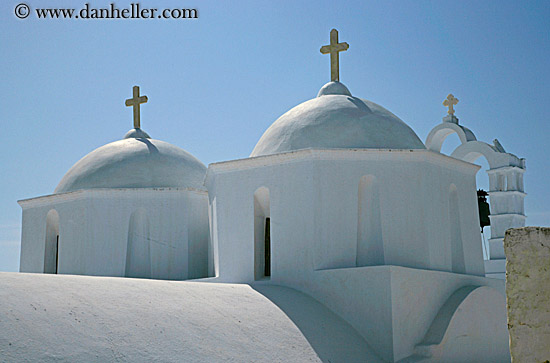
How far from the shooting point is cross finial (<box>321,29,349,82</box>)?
579 inches

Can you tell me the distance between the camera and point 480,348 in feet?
38.5

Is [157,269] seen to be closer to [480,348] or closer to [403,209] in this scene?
[403,209]

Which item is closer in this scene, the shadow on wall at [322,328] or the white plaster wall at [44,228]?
the shadow on wall at [322,328]

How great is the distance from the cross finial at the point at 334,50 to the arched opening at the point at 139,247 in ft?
18.6

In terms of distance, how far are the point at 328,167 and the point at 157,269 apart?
18.0ft

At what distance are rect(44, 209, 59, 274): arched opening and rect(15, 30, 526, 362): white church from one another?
0.04m

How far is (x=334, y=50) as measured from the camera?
14859mm

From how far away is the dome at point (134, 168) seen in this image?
616 inches

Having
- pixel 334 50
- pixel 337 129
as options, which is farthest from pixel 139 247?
pixel 334 50

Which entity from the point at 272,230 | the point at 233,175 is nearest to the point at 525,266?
the point at 272,230

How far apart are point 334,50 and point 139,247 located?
6638mm

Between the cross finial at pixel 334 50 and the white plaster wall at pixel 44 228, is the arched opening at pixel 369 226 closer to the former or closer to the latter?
the cross finial at pixel 334 50

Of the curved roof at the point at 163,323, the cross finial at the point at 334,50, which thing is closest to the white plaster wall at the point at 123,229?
the curved roof at the point at 163,323

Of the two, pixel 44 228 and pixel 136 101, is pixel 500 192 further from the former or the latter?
pixel 44 228
